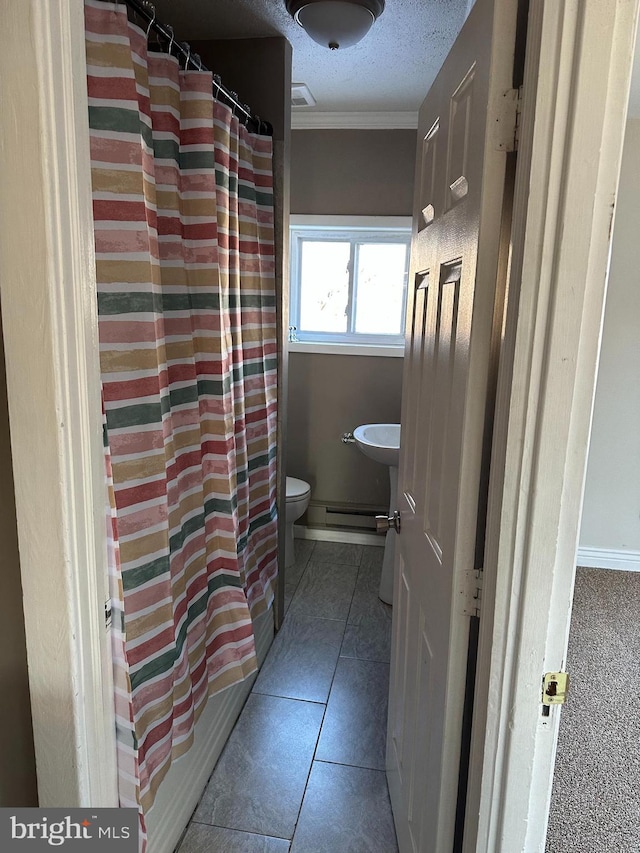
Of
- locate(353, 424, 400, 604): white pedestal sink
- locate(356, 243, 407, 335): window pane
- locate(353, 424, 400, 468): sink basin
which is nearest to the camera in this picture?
locate(353, 424, 400, 604): white pedestal sink

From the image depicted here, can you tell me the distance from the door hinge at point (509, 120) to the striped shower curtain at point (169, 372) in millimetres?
694

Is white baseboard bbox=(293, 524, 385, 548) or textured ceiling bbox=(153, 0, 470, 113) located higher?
textured ceiling bbox=(153, 0, 470, 113)

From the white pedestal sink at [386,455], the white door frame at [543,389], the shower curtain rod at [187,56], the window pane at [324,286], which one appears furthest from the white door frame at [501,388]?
the window pane at [324,286]

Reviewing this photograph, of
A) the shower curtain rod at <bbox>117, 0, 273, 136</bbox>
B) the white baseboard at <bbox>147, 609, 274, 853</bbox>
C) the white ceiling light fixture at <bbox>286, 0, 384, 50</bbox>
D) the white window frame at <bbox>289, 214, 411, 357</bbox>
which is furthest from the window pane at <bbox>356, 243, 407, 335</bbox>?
the white baseboard at <bbox>147, 609, 274, 853</bbox>

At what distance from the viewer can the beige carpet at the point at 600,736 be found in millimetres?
1691

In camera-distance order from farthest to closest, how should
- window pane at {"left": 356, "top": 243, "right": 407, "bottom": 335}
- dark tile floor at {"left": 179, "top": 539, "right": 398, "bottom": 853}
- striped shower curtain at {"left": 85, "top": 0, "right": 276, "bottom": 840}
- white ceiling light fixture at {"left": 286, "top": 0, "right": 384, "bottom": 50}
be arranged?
1. window pane at {"left": 356, "top": 243, "right": 407, "bottom": 335}
2. white ceiling light fixture at {"left": 286, "top": 0, "right": 384, "bottom": 50}
3. dark tile floor at {"left": 179, "top": 539, "right": 398, "bottom": 853}
4. striped shower curtain at {"left": 85, "top": 0, "right": 276, "bottom": 840}

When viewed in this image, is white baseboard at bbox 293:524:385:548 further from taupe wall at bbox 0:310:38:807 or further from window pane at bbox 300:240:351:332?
taupe wall at bbox 0:310:38:807

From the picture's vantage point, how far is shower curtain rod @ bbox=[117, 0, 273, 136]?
131 centimetres

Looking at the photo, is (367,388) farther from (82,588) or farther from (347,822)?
(82,588)

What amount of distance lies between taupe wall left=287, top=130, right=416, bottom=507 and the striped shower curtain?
4.02ft

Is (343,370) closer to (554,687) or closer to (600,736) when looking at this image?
(600,736)

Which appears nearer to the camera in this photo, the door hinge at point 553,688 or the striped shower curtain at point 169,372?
the door hinge at point 553,688

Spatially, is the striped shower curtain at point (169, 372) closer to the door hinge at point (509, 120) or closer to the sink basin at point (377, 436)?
the door hinge at point (509, 120)

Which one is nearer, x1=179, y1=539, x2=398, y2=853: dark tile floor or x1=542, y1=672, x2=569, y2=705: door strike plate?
x1=542, y1=672, x2=569, y2=705: door strike plate
